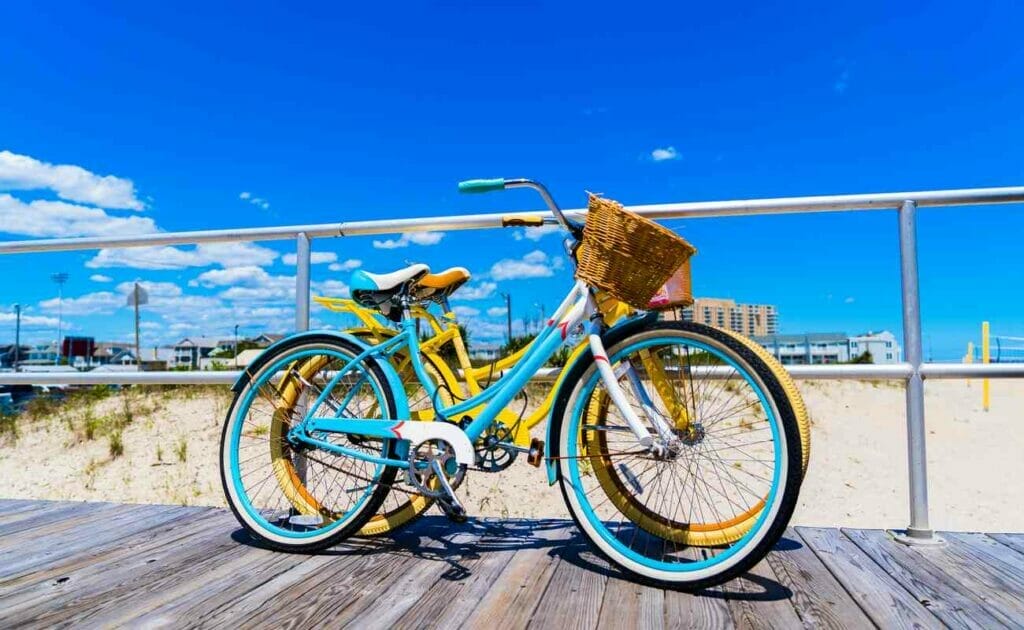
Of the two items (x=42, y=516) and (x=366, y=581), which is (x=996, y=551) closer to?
(x=366, y=581)

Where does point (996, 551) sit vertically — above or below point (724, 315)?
below

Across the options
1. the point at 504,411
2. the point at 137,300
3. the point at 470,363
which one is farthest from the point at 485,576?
the point at 137,300

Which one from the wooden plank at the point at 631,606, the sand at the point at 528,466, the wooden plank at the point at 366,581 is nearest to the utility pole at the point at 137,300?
the wooden plank at the point at 366,581

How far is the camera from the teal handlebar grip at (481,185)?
1758 mm

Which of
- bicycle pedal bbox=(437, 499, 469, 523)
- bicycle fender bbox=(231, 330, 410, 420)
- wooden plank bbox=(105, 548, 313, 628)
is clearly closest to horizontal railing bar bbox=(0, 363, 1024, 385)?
bicycle fender bbox=(231, 330, 410, 420)

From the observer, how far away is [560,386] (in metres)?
1.67

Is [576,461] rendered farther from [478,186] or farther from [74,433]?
[74,433]

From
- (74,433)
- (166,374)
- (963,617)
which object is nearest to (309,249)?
(166,374)

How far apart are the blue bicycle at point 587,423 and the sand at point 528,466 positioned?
5.67 meters

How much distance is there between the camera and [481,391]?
187cm

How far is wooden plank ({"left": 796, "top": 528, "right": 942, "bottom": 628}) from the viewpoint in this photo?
128 centimetres

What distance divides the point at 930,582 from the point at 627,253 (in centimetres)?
106

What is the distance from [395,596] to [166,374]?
144 cm

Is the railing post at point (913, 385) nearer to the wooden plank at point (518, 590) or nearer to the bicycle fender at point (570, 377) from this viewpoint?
the bicycle fender at point (570, 377)
